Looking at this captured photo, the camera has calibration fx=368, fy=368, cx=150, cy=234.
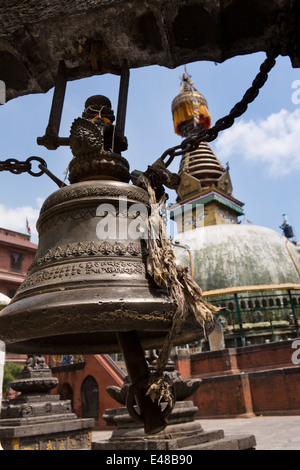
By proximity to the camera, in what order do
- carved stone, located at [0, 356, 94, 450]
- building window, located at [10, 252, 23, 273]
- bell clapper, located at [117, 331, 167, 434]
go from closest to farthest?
bell clapper, located at [117, 331, 167, 434]
carved stone, located at [0, 356, 94, 450]
building window, located at [10, 252, 23, 273]

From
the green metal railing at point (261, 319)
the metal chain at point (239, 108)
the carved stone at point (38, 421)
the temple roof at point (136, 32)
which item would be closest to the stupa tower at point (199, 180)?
the green metal railing at point (261, 319)

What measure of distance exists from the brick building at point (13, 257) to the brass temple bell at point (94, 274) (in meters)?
23.7

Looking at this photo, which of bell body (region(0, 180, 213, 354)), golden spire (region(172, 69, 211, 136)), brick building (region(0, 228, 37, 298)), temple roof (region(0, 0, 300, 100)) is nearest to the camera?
bell body (region(0, 180, 213, 354))

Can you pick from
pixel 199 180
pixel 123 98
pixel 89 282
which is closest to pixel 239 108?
pixel 123 98

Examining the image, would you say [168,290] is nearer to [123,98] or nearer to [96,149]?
[96,149]

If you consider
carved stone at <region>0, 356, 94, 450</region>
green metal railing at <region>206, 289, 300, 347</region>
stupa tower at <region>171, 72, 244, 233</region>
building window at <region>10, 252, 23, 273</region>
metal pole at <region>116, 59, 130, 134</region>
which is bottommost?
carved stone at <region>0, 356, 94, 450</region>

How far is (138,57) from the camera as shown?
255 cm

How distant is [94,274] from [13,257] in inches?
1026

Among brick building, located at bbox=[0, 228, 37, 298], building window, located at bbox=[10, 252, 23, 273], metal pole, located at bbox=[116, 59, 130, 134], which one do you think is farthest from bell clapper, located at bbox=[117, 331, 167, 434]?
building window, located at bbox=[10, 252, 23, 273]

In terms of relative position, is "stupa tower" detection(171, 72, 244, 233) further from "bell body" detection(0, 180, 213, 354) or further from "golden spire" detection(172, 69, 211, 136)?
"bell body" detection(0, 180, 213, 354)

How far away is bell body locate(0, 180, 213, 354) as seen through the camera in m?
1.39

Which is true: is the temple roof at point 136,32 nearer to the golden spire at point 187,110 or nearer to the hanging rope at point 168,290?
the hanging rope at point 168,290
